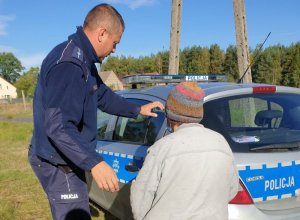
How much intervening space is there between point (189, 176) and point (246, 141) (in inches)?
44.2

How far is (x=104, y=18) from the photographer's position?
2.45 meters

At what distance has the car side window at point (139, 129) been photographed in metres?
3.31

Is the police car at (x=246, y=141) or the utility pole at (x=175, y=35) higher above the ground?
the utility pole at (x=175, y=35)

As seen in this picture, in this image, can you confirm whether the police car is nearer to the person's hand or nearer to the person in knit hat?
the person's hand

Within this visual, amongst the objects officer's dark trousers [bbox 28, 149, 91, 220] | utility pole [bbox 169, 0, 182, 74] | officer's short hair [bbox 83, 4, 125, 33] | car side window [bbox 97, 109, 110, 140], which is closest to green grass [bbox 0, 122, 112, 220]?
car side window [bbox 97, 109, 110, 140]

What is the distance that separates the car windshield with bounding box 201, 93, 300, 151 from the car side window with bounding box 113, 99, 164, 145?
53cm

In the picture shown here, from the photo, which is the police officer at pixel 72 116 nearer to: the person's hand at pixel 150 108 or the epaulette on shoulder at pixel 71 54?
the epaulette on shoulder at pixel 71 54

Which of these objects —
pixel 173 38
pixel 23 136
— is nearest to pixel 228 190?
pixel 173 38

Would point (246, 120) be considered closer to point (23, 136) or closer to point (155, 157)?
point (155, 157)

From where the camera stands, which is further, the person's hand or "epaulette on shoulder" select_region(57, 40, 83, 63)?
the person's hand

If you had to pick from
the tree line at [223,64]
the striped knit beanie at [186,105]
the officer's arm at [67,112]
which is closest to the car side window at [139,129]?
the officer's arm at [67,112]

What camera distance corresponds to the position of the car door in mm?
3307

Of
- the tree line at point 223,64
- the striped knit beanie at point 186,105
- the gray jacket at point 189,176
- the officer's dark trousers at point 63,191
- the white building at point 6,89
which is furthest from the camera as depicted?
the white building at point 6,89

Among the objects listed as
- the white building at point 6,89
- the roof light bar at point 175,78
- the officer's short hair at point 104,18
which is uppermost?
the officer's short hair at point 104,18
